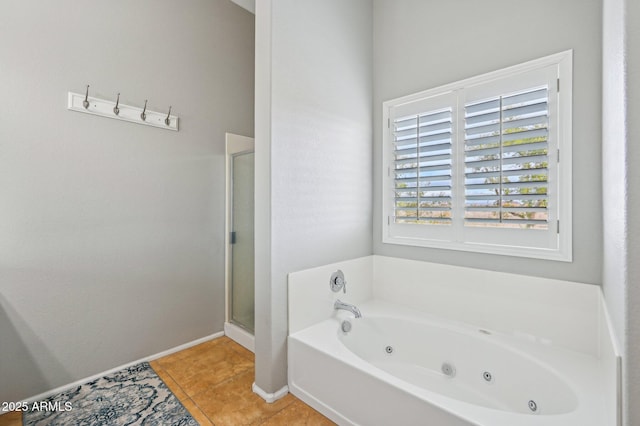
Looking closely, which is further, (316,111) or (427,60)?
(427,60)

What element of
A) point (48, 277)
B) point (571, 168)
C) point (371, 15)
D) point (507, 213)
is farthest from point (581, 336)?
point (48, 277)

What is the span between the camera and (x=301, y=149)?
1885 mm

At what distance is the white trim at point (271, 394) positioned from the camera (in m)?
1.76

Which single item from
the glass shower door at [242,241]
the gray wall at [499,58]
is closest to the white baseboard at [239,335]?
the glass shower door at [242,241]

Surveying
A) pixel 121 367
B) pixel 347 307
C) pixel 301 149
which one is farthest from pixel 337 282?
pixel 121 367

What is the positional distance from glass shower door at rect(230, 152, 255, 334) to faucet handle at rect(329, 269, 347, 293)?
2.87ft

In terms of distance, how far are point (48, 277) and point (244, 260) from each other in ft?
4.40

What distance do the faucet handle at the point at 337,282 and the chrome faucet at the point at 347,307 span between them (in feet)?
0.29

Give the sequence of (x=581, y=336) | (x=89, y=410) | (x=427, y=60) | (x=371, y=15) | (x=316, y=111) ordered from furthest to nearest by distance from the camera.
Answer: (x=371, y=15), (x=427, y=60), (x=316, y=111), (x=89, y=410), (x=581, y=336)

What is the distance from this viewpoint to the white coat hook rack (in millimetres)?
1919

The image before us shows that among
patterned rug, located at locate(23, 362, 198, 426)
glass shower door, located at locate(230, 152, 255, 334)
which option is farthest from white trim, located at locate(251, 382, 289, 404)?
glass shower door, located at locate(230, 152, 255, 334)

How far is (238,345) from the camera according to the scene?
8.36 ft

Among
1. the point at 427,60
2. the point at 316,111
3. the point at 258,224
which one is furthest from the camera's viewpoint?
the point at 427,60

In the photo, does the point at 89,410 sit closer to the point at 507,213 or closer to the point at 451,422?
the point at 451,422
